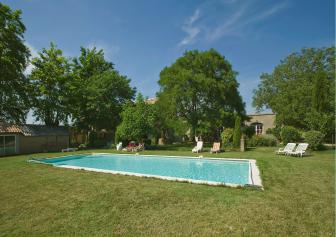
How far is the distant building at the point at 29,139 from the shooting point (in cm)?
2238

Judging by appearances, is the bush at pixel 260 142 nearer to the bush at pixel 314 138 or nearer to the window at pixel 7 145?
the bush at pixel 314 138

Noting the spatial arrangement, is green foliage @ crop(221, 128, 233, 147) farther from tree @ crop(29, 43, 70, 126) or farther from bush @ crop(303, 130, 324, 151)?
tree @ crop(29, 43, 70, 126)

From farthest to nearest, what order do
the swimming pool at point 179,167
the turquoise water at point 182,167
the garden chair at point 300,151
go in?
the garden chair at point 300,151, the turquoise water at point 182,167, the swimming pool at point 179,167

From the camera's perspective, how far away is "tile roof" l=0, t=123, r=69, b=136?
23.0 m

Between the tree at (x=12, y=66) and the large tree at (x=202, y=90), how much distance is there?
56.5ft

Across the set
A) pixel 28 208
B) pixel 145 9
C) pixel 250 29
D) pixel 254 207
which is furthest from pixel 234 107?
pixel 28 208

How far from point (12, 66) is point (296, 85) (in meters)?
35.3

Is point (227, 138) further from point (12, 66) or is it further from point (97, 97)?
point (12, 66)

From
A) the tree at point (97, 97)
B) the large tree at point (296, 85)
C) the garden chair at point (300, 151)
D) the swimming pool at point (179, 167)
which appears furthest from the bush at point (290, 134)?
the tree at point (97, 97)

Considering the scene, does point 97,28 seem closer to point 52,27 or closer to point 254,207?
point 52,27

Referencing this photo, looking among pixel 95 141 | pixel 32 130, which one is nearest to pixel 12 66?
pixel 32 130

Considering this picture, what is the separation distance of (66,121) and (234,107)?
23.4 m

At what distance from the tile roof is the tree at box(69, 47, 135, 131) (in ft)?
11.3

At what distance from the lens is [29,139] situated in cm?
2405
